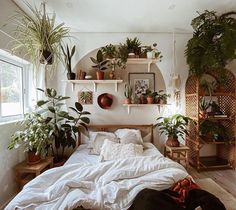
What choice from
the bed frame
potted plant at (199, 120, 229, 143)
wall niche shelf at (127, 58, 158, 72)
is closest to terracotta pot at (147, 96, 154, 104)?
the bed frame

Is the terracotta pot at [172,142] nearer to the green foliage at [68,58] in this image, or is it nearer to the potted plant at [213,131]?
the potted plant at [213,131]

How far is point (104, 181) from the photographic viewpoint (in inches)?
72.0

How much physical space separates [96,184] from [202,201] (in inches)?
37.3

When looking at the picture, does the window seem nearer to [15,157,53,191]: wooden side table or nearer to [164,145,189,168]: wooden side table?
[15,157,53,191]: wooden side table

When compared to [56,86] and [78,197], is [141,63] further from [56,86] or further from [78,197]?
[78,197]

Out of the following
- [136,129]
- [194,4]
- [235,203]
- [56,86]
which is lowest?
[235,203]

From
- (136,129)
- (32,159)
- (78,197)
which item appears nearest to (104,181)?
(78,197)

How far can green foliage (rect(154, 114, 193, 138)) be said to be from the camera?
3.35m

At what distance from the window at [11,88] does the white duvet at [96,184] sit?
1237 mm

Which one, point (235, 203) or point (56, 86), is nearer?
point (235, 203)

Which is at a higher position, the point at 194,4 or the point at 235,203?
the point at 194,4

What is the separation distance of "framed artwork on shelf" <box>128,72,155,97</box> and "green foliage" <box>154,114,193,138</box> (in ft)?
2.30

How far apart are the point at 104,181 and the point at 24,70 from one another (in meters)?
2.35

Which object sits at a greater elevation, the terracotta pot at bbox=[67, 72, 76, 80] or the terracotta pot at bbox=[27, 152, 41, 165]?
the terracotta pot at bbox=[67, 72, 76, 80]
